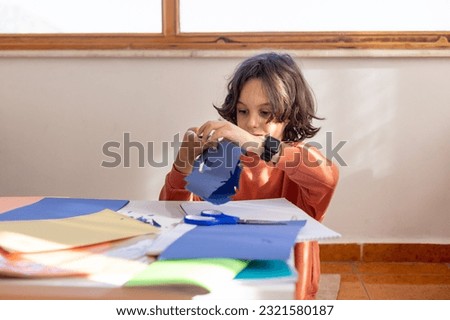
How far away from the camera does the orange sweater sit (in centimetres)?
90

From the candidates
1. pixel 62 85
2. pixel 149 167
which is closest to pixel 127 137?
pixel 149 167

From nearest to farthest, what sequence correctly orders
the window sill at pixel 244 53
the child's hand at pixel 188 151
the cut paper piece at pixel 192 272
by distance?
the cut paper piece at pixel 192 272 → the child's hand at pixel 188 151 → the window sill at pixel 244 53

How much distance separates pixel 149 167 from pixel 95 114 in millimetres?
281

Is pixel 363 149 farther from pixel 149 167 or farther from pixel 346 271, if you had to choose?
pixel 149 167

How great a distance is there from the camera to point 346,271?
2.15 m

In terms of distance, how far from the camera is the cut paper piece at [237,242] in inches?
23.3

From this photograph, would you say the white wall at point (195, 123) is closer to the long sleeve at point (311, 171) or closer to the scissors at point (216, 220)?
the long sleeve at point (311, 171)

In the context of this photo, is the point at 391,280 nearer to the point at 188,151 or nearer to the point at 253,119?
the point at 253,119
